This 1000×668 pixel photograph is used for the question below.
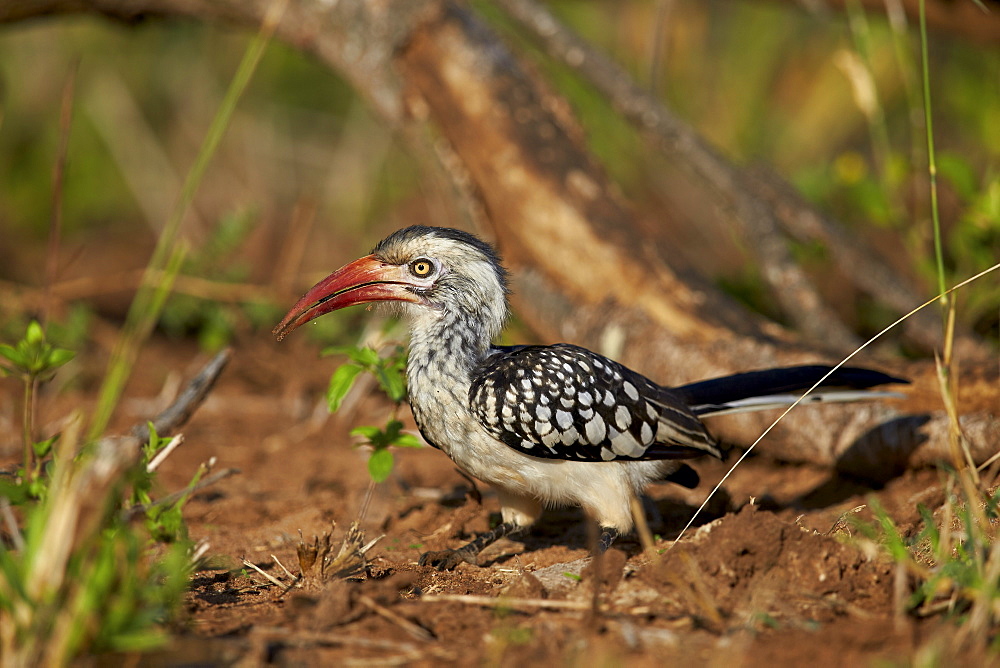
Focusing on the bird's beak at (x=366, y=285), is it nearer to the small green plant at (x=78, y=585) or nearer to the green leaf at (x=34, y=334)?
the green leaf at (x=34, y=334)

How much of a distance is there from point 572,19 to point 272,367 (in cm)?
504

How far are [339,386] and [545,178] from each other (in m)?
2.48

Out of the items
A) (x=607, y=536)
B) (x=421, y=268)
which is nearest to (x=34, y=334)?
(x=421, y=268)

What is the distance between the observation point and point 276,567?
3424mm

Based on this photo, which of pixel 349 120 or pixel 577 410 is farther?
pixel 349 120

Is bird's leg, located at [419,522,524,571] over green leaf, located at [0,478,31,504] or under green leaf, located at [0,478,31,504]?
under

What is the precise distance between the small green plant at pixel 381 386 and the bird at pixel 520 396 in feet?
0.32

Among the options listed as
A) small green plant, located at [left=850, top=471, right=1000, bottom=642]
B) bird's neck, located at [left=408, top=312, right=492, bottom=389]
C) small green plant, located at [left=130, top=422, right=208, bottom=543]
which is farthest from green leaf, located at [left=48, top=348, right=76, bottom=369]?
small green plant, located at [left=850, top=471, right=1000, bottom=642]

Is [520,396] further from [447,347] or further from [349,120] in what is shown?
[349,120]

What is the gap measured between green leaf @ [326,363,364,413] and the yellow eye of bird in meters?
0.50

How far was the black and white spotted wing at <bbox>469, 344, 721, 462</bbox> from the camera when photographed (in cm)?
335

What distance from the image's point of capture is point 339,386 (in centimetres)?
333

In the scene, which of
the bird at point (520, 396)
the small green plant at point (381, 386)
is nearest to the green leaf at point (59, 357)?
the bird at point (520, 396)

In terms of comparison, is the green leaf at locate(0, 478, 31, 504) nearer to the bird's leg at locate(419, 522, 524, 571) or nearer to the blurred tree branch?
the bird's leg at locate(419, 522, 524, 571)
